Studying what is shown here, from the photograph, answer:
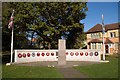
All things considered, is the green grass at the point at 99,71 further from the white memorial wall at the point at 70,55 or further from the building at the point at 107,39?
the building at the point at 107,39

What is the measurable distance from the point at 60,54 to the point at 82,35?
16.4 metres

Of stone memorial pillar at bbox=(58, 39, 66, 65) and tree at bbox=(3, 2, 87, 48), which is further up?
tree at bbox=(3, 2, 87, 48)

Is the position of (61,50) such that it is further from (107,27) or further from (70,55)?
(107,27)

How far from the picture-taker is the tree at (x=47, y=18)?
34.6 metres

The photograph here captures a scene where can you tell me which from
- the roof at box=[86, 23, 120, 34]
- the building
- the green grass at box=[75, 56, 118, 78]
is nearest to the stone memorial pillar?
the green grass at box=[75, 56, 118, 78]

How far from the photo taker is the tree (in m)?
34.6

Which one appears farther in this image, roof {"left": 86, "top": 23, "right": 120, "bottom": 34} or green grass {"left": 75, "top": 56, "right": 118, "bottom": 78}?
roof {"left": 86, "top": 23, "right": 120, "bottom": 34}

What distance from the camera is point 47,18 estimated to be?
36000 millimetres

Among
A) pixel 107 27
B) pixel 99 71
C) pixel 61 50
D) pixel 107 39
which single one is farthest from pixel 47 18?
pixel 107 27

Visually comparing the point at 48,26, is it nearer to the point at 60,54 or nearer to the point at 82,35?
the point at 82,35

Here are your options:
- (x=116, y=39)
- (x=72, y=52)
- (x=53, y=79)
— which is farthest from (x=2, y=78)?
(x=116, y=39)

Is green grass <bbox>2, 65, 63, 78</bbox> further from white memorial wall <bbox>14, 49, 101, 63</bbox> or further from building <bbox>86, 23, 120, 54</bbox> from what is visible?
building <bbox>86, 23, 120, 54</bbox>

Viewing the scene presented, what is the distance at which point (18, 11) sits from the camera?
35.6 metres

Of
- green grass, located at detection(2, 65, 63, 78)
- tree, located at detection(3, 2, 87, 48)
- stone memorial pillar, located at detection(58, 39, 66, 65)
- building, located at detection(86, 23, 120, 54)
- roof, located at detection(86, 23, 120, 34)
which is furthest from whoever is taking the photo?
roof, located at detection(86, 23, 120, 34)
